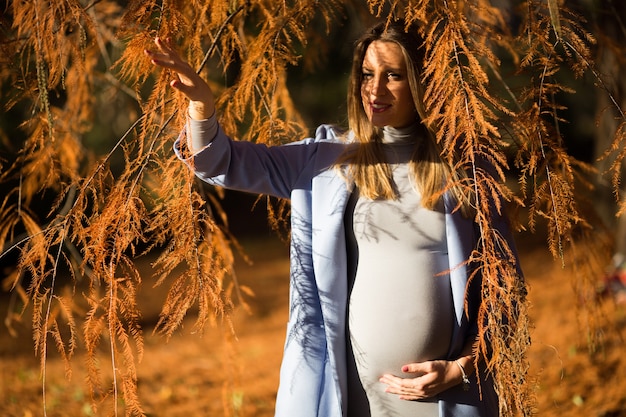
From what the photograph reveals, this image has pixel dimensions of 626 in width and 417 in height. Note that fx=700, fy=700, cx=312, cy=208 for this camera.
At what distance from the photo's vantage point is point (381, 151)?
1.93 meters

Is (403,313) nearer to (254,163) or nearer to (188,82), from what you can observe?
(254,163)

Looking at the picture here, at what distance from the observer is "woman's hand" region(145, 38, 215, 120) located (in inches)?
60.6

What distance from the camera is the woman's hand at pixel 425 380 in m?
1.81

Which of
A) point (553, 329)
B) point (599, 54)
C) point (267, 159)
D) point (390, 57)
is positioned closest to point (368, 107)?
point (390, 57)

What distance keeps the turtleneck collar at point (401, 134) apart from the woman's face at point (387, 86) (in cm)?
8

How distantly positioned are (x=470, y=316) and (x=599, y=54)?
3.97 feet

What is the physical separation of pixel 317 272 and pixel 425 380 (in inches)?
15.6

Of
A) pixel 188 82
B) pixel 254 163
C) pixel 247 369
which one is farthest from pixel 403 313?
pixel 247 369

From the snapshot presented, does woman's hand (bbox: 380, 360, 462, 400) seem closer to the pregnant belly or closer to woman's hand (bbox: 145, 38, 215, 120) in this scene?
the pregnant belly

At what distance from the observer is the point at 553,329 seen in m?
5.62

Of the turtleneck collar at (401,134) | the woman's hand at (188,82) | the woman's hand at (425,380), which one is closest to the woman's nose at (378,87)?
the turtleneck collar at (401,134)

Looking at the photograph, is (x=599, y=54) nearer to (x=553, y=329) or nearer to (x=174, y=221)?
(x=174, y=221)

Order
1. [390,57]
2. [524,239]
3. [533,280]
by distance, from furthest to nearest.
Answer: [524,239]
[533,280]
[390,57]

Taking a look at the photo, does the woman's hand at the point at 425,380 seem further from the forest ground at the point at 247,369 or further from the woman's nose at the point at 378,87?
the forest ground at the point at 247,369
